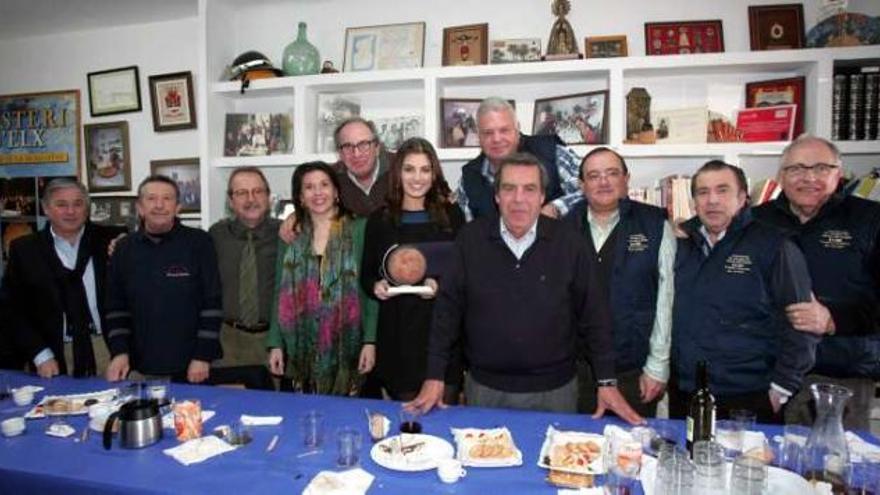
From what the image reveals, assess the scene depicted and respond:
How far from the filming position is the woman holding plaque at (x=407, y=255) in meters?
2.20

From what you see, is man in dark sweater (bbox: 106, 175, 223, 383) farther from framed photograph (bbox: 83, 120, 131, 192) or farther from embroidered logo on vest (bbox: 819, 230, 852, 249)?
embroidered logo on vest (bbox: 819, 230, 852, 249)

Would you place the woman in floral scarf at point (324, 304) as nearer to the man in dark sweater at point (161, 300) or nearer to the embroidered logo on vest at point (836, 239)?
the man in dark sweater at point (161, 300)

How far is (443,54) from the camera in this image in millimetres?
3562

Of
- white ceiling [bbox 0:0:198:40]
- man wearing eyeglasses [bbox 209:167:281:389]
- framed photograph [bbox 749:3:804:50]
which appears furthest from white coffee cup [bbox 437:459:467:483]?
white ceiling [bbox 0:0:198:40]

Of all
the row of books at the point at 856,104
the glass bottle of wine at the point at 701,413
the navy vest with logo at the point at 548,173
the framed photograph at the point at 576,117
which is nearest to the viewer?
the glass bottle of wine at the point at 701,413

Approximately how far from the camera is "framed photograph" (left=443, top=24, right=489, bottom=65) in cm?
349

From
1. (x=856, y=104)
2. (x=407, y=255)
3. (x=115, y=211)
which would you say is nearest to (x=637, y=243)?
(x=407, y=255)

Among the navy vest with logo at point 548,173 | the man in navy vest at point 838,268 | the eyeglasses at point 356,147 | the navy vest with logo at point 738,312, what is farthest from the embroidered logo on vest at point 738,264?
the eyeglasses at point 356,147

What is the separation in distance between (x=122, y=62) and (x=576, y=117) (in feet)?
→ 11.9

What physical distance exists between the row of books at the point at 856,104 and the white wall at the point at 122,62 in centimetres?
425

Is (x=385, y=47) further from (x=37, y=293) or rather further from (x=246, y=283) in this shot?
(x=37, y=293)

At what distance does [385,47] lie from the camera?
143 inches

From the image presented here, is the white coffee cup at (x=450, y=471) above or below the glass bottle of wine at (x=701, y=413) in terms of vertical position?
below

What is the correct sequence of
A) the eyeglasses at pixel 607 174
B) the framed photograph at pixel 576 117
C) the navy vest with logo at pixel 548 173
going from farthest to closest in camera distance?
1. the framed photograph at pixel 576 117
2. the navy vest with logo at pixel 548 173
3. the eyeglasses at pixel 607 174
